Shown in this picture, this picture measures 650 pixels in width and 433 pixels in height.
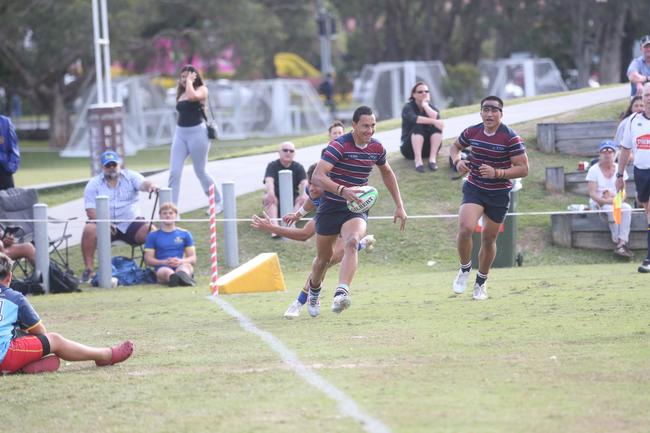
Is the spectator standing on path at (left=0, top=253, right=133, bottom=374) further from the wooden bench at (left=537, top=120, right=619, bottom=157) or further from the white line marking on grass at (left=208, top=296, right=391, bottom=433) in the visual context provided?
the wooden bench at (left=537, top=120, right=619, bottom=157)

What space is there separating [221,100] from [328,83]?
15.4ft

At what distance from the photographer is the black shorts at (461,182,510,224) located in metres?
11.7

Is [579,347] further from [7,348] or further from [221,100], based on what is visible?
[221,100]

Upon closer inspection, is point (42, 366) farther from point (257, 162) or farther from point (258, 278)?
point (257, 162)

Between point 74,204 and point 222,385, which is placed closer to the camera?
point 222,385

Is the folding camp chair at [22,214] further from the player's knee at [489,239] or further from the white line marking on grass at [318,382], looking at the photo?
the player's knee at [489,239]

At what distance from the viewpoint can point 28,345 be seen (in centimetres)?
878

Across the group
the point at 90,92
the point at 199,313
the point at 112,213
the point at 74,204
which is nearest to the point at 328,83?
the point at 90,92

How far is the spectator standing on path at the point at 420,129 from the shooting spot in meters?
18.5

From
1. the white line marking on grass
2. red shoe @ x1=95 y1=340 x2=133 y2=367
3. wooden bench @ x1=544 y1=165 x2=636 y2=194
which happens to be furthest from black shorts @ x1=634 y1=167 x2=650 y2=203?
red shoe @ x1=95 y1=340 x2=133 y2=367

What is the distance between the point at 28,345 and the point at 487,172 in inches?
183

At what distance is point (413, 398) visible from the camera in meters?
7.24

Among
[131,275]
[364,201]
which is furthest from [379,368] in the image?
[131,275]

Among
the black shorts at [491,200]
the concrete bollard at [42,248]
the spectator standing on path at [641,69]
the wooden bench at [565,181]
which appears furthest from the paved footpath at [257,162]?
the black shorts at [491,200]
